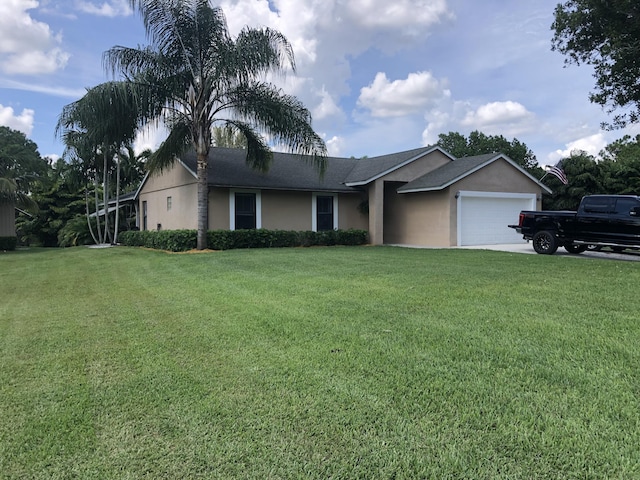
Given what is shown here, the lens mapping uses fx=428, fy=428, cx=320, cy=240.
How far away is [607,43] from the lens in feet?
48.8

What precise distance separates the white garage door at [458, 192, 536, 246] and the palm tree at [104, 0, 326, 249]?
636cm

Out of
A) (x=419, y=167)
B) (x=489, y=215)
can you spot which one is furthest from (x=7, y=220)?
(x=489, y=215)

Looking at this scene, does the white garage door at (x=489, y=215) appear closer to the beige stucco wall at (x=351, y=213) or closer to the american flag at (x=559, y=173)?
the american flag at (x=559, y=173)

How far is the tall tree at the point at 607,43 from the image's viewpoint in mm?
13734

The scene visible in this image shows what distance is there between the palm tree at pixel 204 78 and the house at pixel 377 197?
235 centimetres

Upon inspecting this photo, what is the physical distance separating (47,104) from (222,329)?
63.7ft

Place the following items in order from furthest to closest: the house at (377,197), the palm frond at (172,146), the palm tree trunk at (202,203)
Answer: the house at (377,197), the palm frond at (172,146), the palm tree trunk at (202,203)

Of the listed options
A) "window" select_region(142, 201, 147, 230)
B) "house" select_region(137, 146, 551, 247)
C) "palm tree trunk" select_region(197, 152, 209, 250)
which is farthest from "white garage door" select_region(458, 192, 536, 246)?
"window" select_region(142, 201, 147, 230)

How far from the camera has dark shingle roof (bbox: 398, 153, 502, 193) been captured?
17.5m

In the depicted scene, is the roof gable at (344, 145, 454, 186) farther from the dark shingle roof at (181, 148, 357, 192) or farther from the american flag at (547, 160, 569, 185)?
the american flag at (547, 160, 569, 185)

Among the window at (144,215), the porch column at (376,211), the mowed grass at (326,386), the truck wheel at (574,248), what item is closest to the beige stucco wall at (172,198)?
the window at (144,215)

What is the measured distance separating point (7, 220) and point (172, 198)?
30.3ft

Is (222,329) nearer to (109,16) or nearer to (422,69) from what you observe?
(109,16)

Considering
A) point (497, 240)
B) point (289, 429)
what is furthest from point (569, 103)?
point (289, 429)
